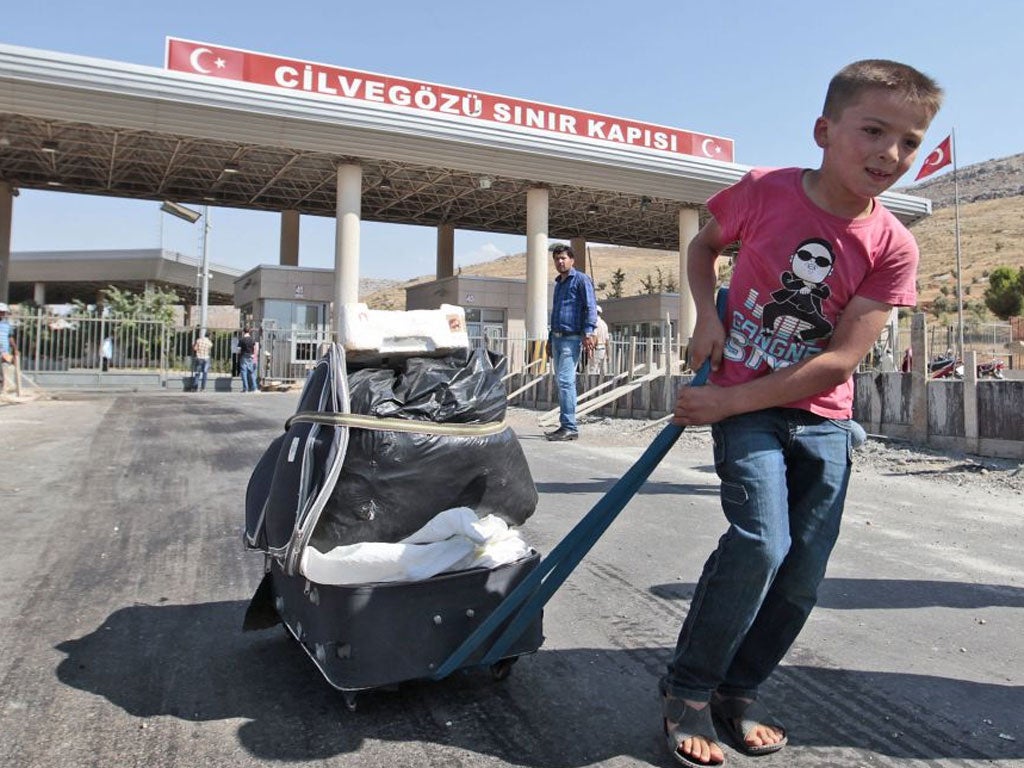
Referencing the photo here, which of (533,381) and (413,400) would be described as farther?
(533,381)

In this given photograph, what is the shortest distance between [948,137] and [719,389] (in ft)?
93.6

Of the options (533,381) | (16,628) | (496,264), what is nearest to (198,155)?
(533,381)

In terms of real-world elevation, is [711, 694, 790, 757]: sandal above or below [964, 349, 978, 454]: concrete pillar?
below

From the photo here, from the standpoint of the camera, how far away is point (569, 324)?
8555 mm

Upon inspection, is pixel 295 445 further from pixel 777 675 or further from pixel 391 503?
pixel 777 675

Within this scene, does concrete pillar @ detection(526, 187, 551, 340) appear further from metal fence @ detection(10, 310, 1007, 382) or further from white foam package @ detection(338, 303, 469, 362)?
white foam package @ detection(338, 303, 469, 362)

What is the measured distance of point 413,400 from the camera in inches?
93.5

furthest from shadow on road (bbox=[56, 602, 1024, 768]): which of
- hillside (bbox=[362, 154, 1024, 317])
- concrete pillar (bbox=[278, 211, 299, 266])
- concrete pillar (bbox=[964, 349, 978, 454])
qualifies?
hillside (bbox=[362, 154, 1024, 317])

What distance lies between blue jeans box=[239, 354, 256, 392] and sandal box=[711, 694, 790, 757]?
66.9ft

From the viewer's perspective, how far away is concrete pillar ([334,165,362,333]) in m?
21.8

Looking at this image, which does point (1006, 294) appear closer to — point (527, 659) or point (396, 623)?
point (527, 659)

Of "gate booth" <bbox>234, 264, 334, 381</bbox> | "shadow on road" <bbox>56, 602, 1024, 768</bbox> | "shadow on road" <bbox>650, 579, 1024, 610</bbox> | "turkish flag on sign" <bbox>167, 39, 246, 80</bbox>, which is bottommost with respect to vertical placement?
"shadow on road" <bbox>56, 602, 1024, 768</bbox>

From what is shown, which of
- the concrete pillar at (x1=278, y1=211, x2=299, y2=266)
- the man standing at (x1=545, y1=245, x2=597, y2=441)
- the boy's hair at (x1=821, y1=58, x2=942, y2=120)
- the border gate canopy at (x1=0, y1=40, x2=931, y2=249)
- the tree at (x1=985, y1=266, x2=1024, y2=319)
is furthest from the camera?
the tree at (x1=985, y1=266, x2=1024, y2=319)

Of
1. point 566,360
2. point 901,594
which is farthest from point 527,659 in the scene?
point 566,360
